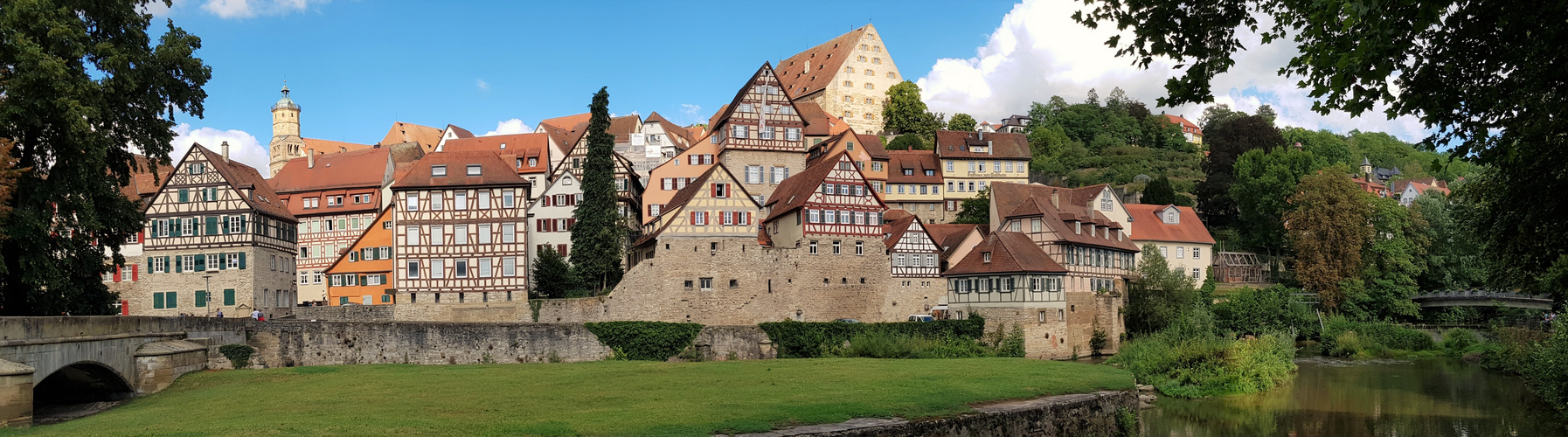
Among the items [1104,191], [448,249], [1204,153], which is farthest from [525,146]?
[1204,153]

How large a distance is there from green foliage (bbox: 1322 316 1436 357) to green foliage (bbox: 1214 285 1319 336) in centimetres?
136

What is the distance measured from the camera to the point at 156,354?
88.1ft

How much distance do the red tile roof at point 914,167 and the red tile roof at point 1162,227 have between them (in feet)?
39.2

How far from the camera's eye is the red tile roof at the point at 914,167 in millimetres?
71062

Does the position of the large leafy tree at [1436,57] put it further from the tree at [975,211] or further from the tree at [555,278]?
the tree at [975,211]

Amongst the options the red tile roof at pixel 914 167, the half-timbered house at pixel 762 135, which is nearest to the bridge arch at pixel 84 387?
the half-timbered house at pixel 762 135

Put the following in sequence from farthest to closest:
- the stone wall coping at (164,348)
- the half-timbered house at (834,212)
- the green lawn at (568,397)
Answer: the half-timbered house at (834,212) < the stone wall coping at (164,348) < the green lawn at (568,397)

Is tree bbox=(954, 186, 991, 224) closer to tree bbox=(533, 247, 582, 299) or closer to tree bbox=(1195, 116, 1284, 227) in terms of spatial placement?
tree bbox=(1195, 116, 1284, 227)

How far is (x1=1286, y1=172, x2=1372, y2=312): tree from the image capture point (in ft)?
190

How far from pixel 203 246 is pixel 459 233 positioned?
1138cm

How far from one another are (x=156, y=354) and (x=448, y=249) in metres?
20.7

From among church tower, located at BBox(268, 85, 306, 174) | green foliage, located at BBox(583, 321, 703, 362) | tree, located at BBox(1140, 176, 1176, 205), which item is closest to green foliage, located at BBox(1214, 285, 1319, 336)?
tree, located at BBox(1140, 176, 1176, 205)

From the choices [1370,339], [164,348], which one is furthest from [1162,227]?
[164,348]

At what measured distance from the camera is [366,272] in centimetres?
5428
